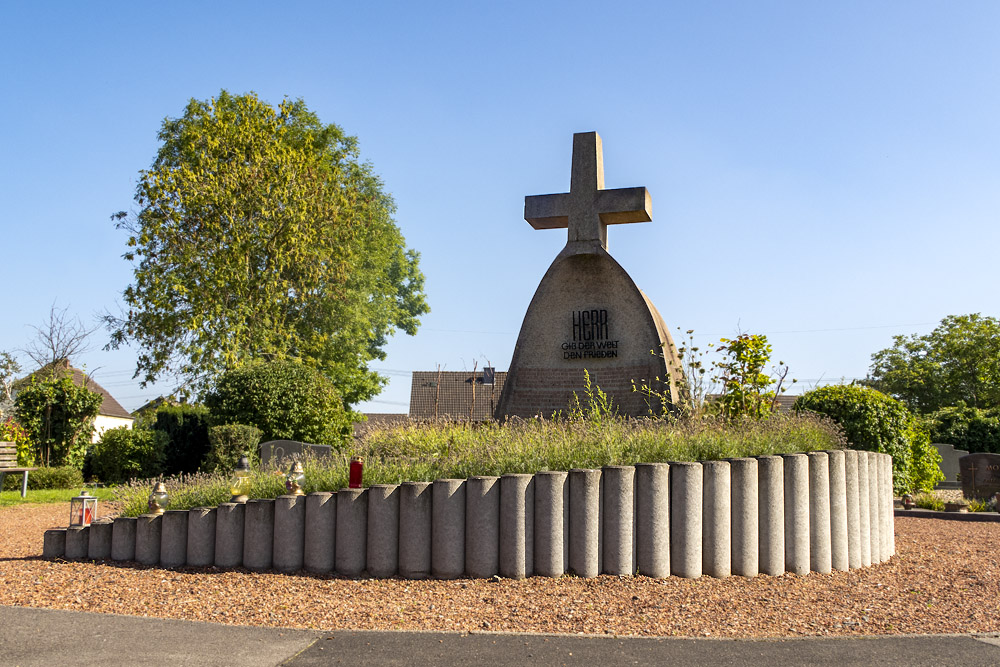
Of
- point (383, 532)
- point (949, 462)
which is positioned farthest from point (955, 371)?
point (383, 532)

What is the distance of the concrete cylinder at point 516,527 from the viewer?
5.99 meters

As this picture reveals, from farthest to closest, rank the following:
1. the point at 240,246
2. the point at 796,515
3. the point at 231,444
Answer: the point at 240,246 < the point at 231,444 < the point at 796,515

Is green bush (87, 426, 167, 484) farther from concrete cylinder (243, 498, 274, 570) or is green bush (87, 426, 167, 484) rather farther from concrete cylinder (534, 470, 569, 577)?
concrete cylinder (534, 470, 569, 577)

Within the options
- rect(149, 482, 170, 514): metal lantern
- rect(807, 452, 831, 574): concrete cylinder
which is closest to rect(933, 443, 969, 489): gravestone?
rect(807, 452, 831, 574): concrete cylinder

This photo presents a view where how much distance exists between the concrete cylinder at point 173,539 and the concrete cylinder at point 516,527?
2779mm

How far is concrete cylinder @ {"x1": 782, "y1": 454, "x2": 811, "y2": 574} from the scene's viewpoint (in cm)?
668

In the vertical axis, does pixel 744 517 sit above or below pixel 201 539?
above

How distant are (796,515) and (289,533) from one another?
13.8 feet

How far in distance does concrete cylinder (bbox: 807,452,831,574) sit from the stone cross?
508cm

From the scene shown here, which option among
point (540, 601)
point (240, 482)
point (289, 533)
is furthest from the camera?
point (240, 482)

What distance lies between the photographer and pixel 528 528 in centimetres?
605

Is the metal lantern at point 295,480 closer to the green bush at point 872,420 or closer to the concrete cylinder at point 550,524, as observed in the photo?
the concrete cylinder at point 550,524

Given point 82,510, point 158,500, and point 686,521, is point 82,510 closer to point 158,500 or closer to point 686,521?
point 158,500

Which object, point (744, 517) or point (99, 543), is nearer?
point (744, 517)
